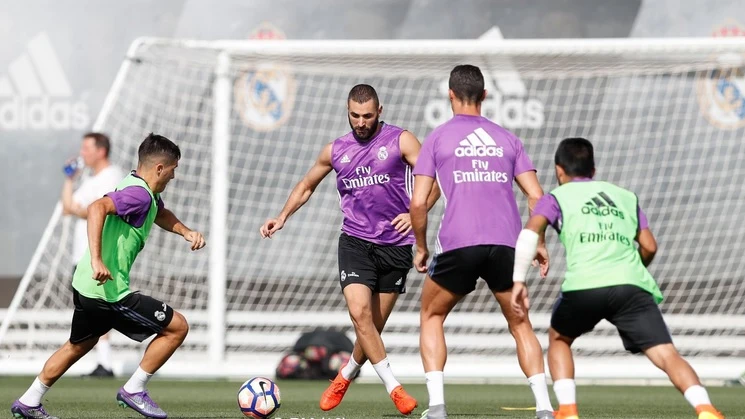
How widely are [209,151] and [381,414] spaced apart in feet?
22.2

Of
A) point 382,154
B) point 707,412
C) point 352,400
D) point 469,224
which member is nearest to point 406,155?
point 382,154

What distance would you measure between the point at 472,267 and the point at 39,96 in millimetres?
9039

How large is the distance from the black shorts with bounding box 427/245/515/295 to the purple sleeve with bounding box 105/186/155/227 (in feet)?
5.50

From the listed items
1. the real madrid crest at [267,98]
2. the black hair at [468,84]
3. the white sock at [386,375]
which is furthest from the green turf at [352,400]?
the real madrid crest at [267,98]

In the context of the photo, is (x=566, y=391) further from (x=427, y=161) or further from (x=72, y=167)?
(x=72, y=167)

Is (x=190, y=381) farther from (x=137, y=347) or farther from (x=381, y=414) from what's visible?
(x=381, y=414)

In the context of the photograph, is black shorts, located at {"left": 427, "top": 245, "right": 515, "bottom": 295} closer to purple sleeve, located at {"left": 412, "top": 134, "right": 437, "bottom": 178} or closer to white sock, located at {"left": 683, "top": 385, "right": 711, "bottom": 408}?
purple sleeve, located at {"left": 412, "top": 134, "right": 437, "bottom": 178}

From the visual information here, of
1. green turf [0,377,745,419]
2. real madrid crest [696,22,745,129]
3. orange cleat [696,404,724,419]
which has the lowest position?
green turf [0,377,745,419]

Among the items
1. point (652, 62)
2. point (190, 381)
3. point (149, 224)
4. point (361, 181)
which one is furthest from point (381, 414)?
point (652, 62)

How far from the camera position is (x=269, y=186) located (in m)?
14.1

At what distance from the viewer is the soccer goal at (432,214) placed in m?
13.7

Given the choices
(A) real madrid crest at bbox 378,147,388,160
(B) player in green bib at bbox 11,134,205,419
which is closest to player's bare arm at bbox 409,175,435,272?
(A) real madrid crest at bbox 378,147,388,160

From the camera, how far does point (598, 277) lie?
5.62 meters

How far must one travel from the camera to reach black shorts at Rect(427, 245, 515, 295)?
6137 mm
